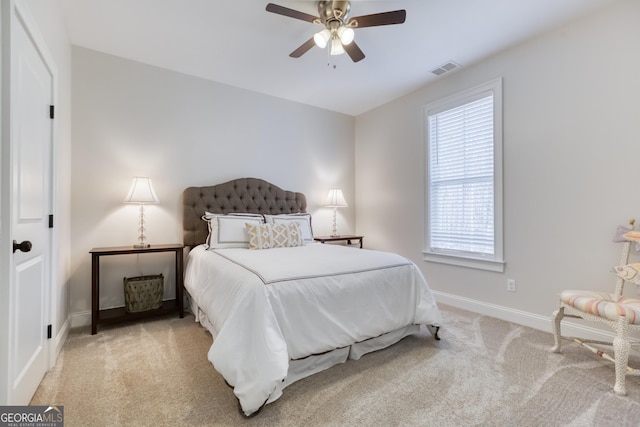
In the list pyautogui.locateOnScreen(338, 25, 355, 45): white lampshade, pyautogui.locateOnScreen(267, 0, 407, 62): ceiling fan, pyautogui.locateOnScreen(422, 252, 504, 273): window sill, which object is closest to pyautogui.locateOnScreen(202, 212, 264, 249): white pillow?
pyautogui.locateOnScreen(267, 0, 407, 62): ceiling fan

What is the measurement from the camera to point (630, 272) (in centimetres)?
203

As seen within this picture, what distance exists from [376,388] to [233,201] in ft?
8.70

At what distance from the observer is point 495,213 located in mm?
3045

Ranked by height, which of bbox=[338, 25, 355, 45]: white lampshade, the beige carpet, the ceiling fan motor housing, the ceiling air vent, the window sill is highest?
the ceiling air vent

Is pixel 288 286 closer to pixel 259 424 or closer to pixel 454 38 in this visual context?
pixel 259 424

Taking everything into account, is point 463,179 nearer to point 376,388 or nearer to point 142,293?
point 376,388

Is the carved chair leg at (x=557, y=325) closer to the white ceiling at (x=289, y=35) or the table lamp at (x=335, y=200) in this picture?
the white ceiling at (x=289, y=35)

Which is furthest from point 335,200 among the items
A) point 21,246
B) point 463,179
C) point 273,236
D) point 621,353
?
point 21,246

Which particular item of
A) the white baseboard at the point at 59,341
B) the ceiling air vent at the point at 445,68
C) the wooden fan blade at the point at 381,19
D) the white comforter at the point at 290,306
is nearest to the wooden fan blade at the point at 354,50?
the wooden fan blade at the point at 381,19

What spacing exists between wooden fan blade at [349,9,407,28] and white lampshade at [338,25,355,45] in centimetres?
6

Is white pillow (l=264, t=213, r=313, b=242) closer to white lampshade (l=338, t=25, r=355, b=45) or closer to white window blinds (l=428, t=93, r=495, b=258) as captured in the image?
white window blinds (l=428, t=93, r=495, b=258)

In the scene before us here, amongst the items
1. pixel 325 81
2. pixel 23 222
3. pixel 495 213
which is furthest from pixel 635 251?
pixel 23 222

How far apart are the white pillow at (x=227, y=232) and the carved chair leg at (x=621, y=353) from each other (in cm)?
298

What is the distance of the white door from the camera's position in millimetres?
1398
